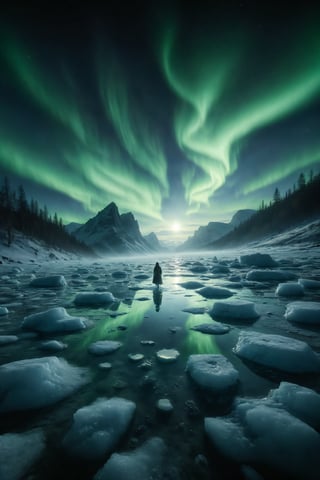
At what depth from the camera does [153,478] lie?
6.14ft

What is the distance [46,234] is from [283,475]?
3226 inches

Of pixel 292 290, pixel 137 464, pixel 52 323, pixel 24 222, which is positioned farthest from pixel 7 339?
pixel 24 222

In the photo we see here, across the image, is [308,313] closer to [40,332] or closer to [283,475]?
[283,475]

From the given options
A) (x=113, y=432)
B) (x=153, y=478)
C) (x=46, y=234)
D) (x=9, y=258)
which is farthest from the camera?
(x=46, y=234)

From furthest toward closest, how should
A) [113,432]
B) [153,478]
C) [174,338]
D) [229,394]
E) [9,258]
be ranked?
[9,258] < [174,338] < [229,394] < [113,432] < [153,478]

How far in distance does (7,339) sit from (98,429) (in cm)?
411

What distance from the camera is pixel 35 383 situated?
3111 mm

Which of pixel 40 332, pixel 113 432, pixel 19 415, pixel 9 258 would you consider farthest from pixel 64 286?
pixel 9 258

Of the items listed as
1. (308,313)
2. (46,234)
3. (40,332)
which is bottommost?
(40,332)

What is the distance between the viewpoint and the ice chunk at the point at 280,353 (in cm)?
364

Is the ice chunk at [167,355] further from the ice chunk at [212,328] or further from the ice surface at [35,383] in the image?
the ice surface at [35,383]

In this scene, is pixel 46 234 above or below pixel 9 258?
above

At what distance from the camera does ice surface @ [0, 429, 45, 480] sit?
1.90m

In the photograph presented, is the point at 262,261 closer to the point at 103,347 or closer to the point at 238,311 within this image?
the point at 238,311
